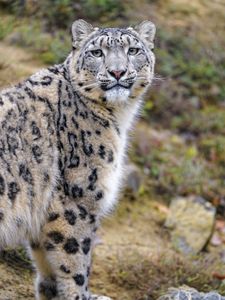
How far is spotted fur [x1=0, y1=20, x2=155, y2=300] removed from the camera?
Answer: 560 cm

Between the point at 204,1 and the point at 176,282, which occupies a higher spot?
the point at 204,1

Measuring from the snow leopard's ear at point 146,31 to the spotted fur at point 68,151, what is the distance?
20cm

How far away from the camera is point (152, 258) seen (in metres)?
7.59

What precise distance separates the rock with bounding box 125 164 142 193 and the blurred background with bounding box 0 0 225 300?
12mm

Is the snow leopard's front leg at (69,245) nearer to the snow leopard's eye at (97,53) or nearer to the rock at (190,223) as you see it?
the snow leopard's eye at (97,53)

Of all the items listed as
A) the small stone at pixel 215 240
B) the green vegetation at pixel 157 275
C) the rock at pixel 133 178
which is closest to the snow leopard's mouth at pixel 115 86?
the green vegetation at pixel 157 275

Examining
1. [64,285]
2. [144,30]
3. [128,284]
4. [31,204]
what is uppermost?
[144,30]

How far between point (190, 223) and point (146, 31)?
2907mm

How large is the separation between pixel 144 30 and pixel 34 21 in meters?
4.35

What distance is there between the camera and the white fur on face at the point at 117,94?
5.77 meters

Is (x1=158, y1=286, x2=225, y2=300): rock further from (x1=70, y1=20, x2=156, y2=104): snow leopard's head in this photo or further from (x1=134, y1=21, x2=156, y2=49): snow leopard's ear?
(x1=134, y1=21, x2=156, y2=49): snow leopard's ear

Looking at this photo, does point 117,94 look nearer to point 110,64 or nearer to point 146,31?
point 110,64

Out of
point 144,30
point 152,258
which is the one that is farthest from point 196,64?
point 144,30

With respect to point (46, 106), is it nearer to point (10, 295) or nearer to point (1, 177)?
point (1, 177)
